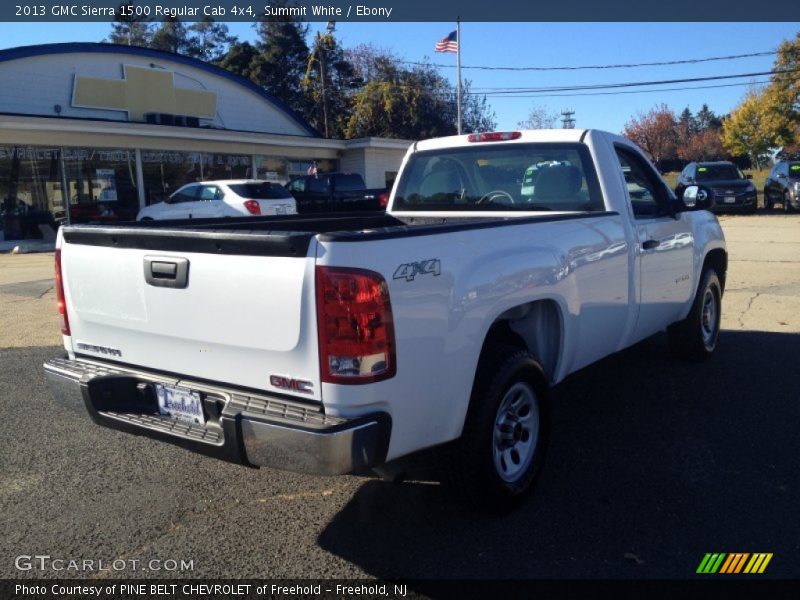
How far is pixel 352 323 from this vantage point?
2.77 metres

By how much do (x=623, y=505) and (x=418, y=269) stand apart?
5.81 ft

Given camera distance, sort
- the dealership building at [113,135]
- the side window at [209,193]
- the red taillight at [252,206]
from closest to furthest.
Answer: the red taillight at [252,206] < the side window at [209,193] < the dealership building at [113,135]

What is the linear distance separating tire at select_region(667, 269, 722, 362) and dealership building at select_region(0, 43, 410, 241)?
15.3m

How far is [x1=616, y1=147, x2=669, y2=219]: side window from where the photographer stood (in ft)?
17.3

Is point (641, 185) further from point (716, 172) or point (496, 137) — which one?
point (716, 172)

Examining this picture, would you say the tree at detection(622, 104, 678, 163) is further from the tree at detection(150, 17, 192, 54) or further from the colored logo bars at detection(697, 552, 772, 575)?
the colored logo bars at detection(697, 552, 772, 575)

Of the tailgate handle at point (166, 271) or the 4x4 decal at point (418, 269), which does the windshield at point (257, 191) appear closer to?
the tailgate handle at point (166, 271)

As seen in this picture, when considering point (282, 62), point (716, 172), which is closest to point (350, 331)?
point (716, 172)

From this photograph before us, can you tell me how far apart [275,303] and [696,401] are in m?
3.68

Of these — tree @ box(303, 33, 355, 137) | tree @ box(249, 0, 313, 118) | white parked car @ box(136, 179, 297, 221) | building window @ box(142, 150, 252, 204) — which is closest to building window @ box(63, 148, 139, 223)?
building window @ box(142, 150, 252, 204)

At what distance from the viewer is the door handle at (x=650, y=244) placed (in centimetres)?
488

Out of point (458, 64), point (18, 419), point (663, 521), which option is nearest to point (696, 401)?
point (663, 521)

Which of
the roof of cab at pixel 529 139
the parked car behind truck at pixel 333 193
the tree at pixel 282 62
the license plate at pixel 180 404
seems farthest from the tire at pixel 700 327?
the tree at pixel 282 62

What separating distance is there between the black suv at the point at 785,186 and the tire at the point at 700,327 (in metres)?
20.2
